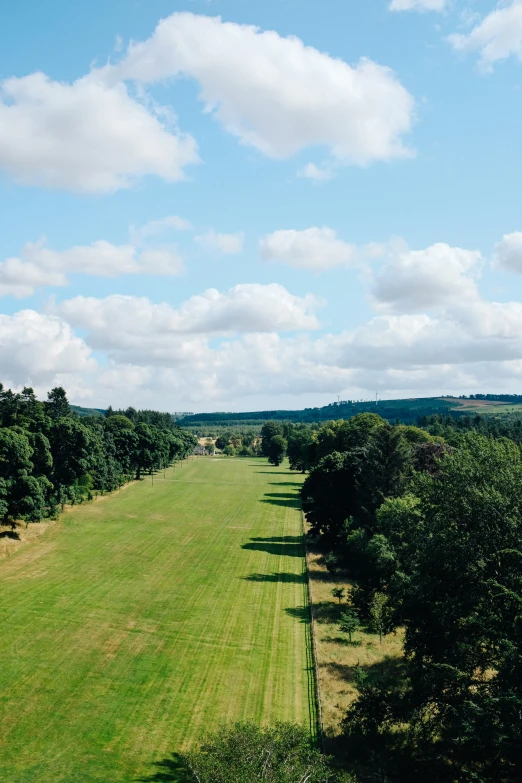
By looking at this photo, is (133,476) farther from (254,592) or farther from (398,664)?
(398,664)

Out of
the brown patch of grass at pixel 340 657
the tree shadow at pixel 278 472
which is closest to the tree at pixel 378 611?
the brown patch of grass at pixel 340 657

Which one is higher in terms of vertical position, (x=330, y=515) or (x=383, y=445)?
(x=383, y=445)

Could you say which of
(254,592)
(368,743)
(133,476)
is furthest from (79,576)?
(133,476)


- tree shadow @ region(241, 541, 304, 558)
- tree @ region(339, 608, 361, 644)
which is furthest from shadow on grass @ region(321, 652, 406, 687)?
tree shadow @ region(241, 541, 304, 558)

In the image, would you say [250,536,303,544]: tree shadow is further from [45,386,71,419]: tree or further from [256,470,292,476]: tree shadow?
[256,470,292,476]: tree shadow

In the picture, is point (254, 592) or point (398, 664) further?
point (254, 592)

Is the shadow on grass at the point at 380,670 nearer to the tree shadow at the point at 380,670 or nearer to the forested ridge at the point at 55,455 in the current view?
the tree shadow at the point at 380,670

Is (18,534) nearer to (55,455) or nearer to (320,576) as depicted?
(55,455)
